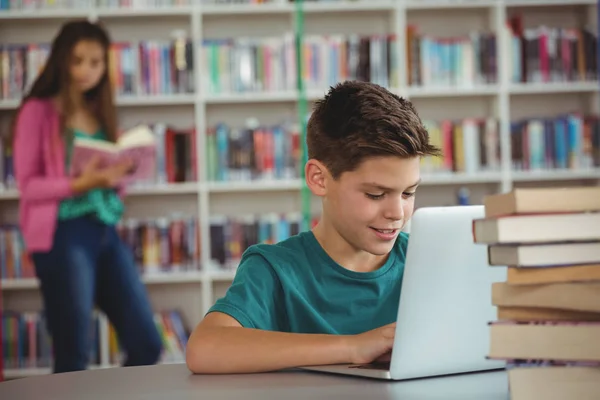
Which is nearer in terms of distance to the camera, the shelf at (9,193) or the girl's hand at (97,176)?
the girl's hand at (97,176)

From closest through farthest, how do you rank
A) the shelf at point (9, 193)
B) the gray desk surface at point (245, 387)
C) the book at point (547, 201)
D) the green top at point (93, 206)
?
the book at point (547, 201), the gray desk surface at point (245, 387), the green top at point (93, 206), the shelf at point (9, 193)

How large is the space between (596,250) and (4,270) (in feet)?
11.4

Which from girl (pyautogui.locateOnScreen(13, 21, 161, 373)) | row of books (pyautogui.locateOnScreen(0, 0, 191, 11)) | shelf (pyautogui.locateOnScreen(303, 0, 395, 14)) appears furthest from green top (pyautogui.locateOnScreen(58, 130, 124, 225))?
shelf (pyautogui.locateOnScreen(303, 0, 395, 14))

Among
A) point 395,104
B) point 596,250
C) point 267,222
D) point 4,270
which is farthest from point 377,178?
point 4,270

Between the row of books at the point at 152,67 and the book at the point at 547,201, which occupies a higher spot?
the row of books at the point at 152,67

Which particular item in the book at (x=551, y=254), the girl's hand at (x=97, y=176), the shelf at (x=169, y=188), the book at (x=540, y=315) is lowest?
the book at (x=540, y=315)

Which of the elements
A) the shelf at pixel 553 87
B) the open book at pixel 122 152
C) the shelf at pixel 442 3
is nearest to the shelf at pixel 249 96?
the shelf at pixel 442 3

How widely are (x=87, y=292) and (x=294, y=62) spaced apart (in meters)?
1.52

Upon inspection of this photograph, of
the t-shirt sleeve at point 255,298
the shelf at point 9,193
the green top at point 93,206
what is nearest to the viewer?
the t-shirt sleeve at point 255,298

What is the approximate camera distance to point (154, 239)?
13.1 feet

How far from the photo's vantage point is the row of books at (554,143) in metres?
4.04

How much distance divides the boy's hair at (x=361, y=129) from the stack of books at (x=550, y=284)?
1.70ft

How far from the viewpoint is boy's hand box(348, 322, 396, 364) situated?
1.13 metres

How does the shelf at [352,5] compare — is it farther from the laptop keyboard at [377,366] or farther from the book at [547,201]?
the book at [547,201]
